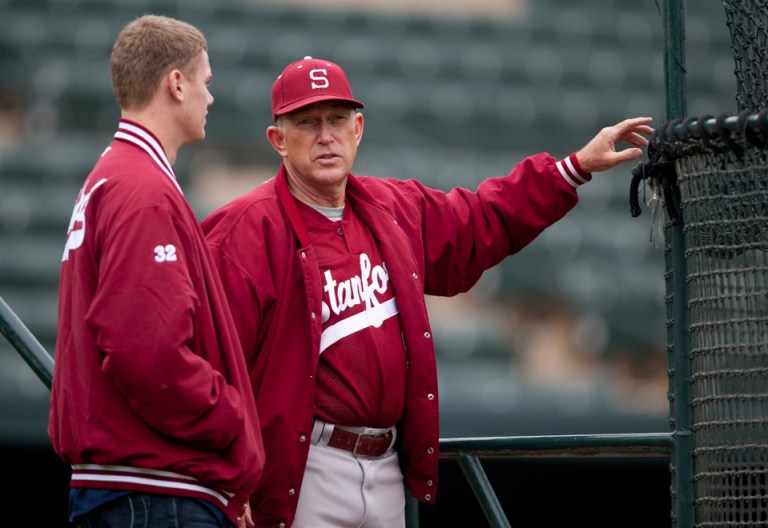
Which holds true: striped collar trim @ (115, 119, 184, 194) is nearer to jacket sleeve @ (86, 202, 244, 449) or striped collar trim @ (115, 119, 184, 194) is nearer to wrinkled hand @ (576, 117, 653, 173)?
jacket sleeve @ (86, 202, 244, 449)

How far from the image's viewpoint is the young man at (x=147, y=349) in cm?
220

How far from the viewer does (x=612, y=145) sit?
3082 millimetres

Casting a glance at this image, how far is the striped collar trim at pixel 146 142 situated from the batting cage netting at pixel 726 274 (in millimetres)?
974

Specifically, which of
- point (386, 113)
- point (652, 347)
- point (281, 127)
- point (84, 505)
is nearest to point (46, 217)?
point (386, 113)

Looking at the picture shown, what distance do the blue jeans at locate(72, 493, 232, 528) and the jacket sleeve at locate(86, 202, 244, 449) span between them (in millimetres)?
121

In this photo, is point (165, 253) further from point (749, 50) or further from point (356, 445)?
point (749, 50)

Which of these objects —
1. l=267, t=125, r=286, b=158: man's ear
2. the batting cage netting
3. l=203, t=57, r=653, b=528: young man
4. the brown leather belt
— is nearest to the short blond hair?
l=203, t=57, r=653, b=528: young man

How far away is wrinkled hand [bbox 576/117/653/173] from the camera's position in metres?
3.00

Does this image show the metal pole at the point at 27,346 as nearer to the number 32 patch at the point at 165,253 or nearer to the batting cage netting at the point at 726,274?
the number 32 patch at the point at 165,253

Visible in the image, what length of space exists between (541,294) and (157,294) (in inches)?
283

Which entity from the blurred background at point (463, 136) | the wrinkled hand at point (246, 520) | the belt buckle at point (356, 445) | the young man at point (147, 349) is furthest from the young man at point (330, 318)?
the blurred background at point (463, 136)

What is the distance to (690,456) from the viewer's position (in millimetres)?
2621

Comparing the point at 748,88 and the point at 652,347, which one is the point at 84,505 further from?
the point at 652,347

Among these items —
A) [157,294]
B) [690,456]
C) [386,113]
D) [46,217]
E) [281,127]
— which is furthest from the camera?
[386,113]
